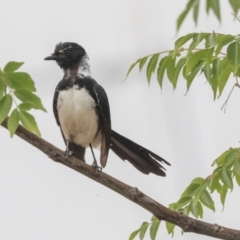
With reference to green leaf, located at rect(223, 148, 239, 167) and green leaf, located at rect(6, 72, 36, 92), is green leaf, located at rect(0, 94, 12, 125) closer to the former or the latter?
green leaf, located at rect(6, 72, 36, 92)

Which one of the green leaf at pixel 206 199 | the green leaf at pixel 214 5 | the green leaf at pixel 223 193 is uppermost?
A: the green leaf at pixel 214 5

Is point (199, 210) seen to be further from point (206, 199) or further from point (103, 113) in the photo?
point (103, 113)

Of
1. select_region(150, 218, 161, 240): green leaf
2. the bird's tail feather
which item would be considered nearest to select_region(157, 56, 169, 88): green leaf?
select_region(150, 218, 161, 240): green leaf

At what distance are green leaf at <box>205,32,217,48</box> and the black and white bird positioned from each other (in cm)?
154

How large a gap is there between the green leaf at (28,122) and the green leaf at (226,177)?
794 mm

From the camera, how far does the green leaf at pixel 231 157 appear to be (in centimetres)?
275

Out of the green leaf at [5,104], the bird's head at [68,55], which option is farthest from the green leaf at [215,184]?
the bird's head at [68,55]

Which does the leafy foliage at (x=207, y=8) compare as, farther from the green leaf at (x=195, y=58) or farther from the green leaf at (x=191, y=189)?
the green leaf at (x=191, y=189)

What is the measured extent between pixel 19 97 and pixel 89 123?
1788 millimetres

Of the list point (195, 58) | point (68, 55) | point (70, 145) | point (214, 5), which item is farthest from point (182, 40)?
point (68, 55)

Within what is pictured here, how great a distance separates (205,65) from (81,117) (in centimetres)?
165

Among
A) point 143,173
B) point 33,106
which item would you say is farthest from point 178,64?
point 143,173

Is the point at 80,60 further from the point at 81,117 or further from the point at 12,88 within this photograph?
the point at 12,88

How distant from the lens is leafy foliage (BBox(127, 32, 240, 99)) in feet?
8.36
